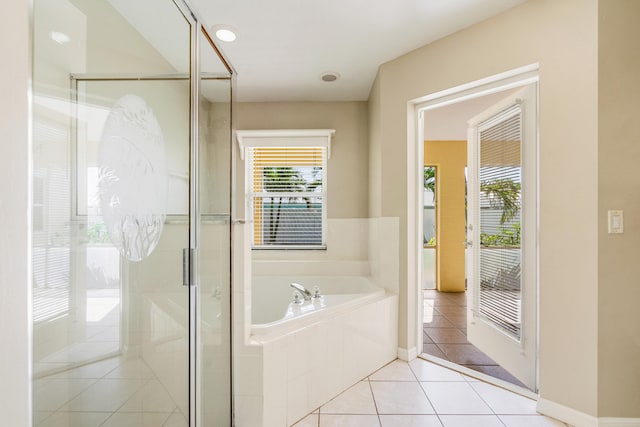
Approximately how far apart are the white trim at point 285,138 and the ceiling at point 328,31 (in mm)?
506

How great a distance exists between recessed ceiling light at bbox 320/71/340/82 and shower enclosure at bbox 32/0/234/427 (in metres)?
1.43

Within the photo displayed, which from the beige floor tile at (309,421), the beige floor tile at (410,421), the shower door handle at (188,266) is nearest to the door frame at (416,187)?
the beige floor tile at (410,421)

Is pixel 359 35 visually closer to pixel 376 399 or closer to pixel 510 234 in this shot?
pixel 510 234

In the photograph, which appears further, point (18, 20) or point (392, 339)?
point (392, 339)

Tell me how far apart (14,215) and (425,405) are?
83.4 inches

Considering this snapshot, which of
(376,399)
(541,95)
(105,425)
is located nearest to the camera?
(105,425)

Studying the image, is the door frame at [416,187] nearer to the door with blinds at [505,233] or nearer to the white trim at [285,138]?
the door with blinds at [505,233]

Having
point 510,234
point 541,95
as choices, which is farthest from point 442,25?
point 510,234

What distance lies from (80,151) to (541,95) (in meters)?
2.20

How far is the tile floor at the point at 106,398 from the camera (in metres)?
0.73

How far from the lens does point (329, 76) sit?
285 centimetres

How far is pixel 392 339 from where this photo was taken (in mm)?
2479

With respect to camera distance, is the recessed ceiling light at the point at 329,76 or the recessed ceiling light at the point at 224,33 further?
the recessed ceiling light at the point at 329,76

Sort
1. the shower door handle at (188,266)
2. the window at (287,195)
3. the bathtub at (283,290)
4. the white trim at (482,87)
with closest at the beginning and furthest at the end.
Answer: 1. the shower door handle at (188,266)
2. the white trim at (482,87)
3. the bathtub at (283,290)
4. the window at (287,195)
